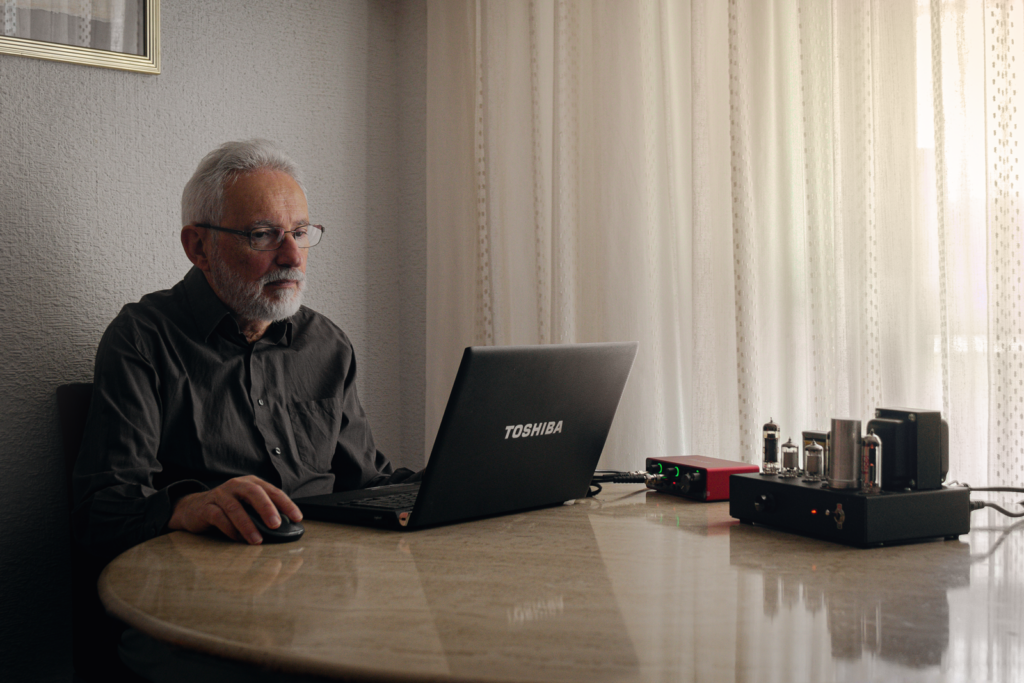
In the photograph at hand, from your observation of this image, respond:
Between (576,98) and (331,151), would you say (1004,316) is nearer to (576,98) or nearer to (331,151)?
(576,98)

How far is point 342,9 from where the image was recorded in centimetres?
256

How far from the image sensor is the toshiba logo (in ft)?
3.72

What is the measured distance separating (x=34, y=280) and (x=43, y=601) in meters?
0.74

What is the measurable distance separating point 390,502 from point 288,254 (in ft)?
2.41

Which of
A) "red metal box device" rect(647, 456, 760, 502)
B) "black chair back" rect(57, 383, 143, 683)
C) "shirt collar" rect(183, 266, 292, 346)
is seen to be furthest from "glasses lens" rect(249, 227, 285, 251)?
"red metal box device" rect(647, 456, 760, 502)

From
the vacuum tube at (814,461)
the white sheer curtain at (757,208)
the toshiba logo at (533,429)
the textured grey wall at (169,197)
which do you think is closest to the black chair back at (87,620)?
the textured grey wall at (169,197)

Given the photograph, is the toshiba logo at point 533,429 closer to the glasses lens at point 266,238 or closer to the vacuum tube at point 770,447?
the vacuum tube at point 770,447

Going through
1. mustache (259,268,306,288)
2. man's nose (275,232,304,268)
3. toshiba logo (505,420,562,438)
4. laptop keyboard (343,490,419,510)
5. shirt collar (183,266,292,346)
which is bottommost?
laptop keyboard (343,490,419,510)

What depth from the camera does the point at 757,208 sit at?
1844mm

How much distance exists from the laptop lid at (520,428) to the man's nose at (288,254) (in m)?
0.78

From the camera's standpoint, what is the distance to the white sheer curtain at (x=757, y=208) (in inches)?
60.5

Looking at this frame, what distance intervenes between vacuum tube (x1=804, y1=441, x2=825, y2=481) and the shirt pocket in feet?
3.43

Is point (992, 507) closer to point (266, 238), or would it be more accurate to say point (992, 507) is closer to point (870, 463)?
point (870, 463)

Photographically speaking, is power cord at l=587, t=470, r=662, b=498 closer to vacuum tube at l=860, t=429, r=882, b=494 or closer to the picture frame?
vacuum tube at l=860, t=429, r=882, b=494
